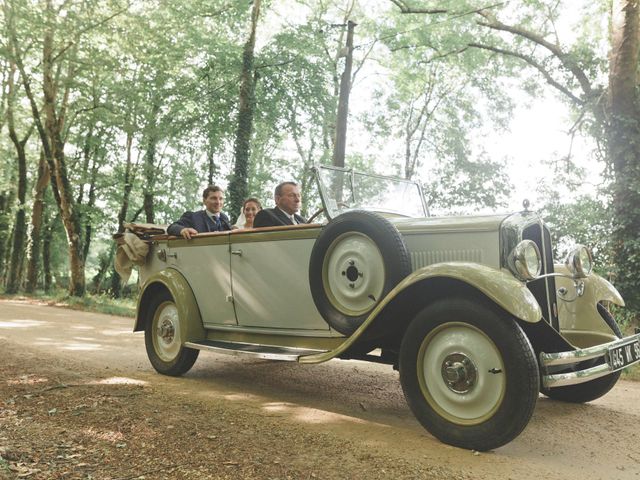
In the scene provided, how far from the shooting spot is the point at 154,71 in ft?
53.0

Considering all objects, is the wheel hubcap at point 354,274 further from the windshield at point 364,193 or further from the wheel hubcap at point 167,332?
the wheel hubcap at point 167,332

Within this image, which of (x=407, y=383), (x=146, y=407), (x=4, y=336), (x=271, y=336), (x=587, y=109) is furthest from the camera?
(x=587, y=109)

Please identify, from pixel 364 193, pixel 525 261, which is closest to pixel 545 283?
pixel 525 261

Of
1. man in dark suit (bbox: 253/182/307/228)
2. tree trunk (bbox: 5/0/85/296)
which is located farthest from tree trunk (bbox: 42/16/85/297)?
man in dark suit (bbox: 253/182/307/228)

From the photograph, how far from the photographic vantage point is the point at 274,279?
14.6ft

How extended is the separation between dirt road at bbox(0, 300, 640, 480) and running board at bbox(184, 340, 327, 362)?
14.1 inches

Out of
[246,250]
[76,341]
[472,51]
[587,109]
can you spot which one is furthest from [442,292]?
[472,51]

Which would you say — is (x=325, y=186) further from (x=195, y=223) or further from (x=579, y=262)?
(x=579, y=262)

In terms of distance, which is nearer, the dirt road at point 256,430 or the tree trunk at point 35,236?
the dirt road at point 256,430

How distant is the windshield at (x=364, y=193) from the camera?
176 inches

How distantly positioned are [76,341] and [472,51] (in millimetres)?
13811

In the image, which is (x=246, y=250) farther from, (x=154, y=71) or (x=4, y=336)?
(x=154, y=71)

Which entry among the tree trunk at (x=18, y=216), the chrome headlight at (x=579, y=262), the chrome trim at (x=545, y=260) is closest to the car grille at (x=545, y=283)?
the chrome trim at (x=545, y=260)

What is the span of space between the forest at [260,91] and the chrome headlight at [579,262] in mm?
5682
